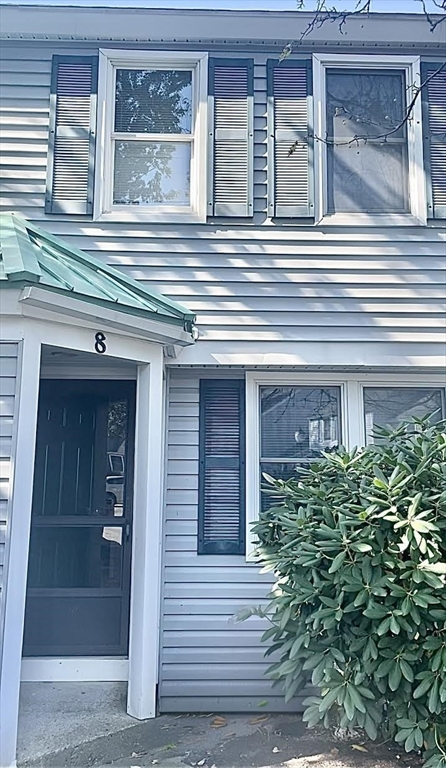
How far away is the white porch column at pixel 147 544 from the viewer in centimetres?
388

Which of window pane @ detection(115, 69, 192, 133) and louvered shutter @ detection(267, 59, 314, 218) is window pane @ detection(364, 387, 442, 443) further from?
window pane @ detection(115, 69, 192, 133)

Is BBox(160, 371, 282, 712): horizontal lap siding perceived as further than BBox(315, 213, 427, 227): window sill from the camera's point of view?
No

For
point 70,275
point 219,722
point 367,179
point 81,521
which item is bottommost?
point 219,722

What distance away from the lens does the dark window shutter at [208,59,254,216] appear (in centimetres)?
470

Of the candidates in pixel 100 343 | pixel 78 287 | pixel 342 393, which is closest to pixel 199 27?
pixel 78 287

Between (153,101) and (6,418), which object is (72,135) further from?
(6,418)

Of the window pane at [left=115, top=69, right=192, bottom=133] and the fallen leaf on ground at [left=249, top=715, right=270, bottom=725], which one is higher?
the window pane at [left=115, top=69, right=192, bottom=133]

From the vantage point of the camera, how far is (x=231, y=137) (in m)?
4.76

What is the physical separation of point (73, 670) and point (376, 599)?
2457 millimetres

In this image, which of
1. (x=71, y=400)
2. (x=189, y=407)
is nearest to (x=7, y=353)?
(x=71, y=400)

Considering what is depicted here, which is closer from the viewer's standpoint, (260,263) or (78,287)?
(78,287)

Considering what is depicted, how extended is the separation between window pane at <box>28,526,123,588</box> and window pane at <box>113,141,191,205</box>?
2724 millimetres

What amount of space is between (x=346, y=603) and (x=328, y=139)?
3633 mm

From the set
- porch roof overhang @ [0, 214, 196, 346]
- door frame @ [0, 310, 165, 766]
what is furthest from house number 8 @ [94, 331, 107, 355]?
porch roof overhang @ [0, 214, 196, 346]
